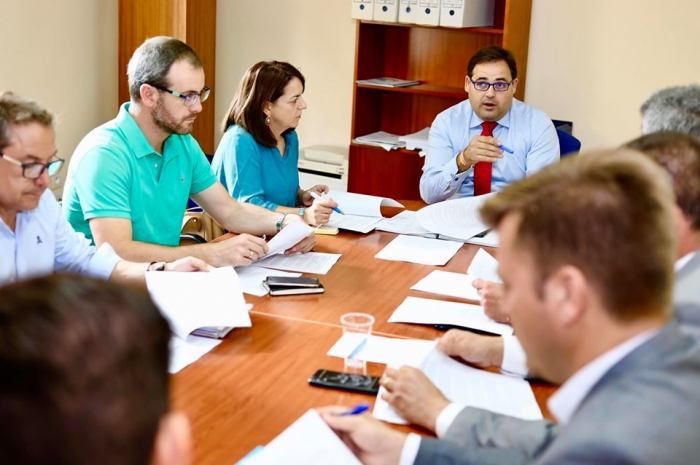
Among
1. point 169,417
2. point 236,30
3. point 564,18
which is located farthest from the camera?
point 236,30

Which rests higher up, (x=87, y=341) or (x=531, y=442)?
(x=87, y=341)

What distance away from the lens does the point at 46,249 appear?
2.16m

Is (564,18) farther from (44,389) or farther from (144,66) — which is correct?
(44,389)

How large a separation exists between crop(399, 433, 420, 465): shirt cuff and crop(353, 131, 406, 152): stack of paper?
3.25 metres

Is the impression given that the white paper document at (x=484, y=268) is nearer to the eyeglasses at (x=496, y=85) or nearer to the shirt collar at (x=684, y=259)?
the shirt collar at (x=684, y=259)

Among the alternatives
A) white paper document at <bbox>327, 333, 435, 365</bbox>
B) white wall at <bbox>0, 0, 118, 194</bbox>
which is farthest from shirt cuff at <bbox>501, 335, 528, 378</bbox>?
white wall at <bbox>0, 0, 118, 194</bbox>

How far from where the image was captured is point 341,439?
4.91 ft

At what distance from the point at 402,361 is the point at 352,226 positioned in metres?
1.22

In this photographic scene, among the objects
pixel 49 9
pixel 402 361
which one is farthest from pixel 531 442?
pixel 49 9

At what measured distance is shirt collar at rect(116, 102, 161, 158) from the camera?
2.72 meters

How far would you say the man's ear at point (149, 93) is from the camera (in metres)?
2.74

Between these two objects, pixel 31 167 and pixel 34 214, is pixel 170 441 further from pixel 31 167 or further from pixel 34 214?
pixel 34 214

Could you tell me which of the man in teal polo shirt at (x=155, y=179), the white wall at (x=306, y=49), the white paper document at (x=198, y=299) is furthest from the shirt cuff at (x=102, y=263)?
the white wall at (x=306, y=49)

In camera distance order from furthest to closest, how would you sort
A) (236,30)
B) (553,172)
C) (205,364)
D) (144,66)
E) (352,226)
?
(236,30) < (352,226) < (144,66) < (205,364) < (553,172)
